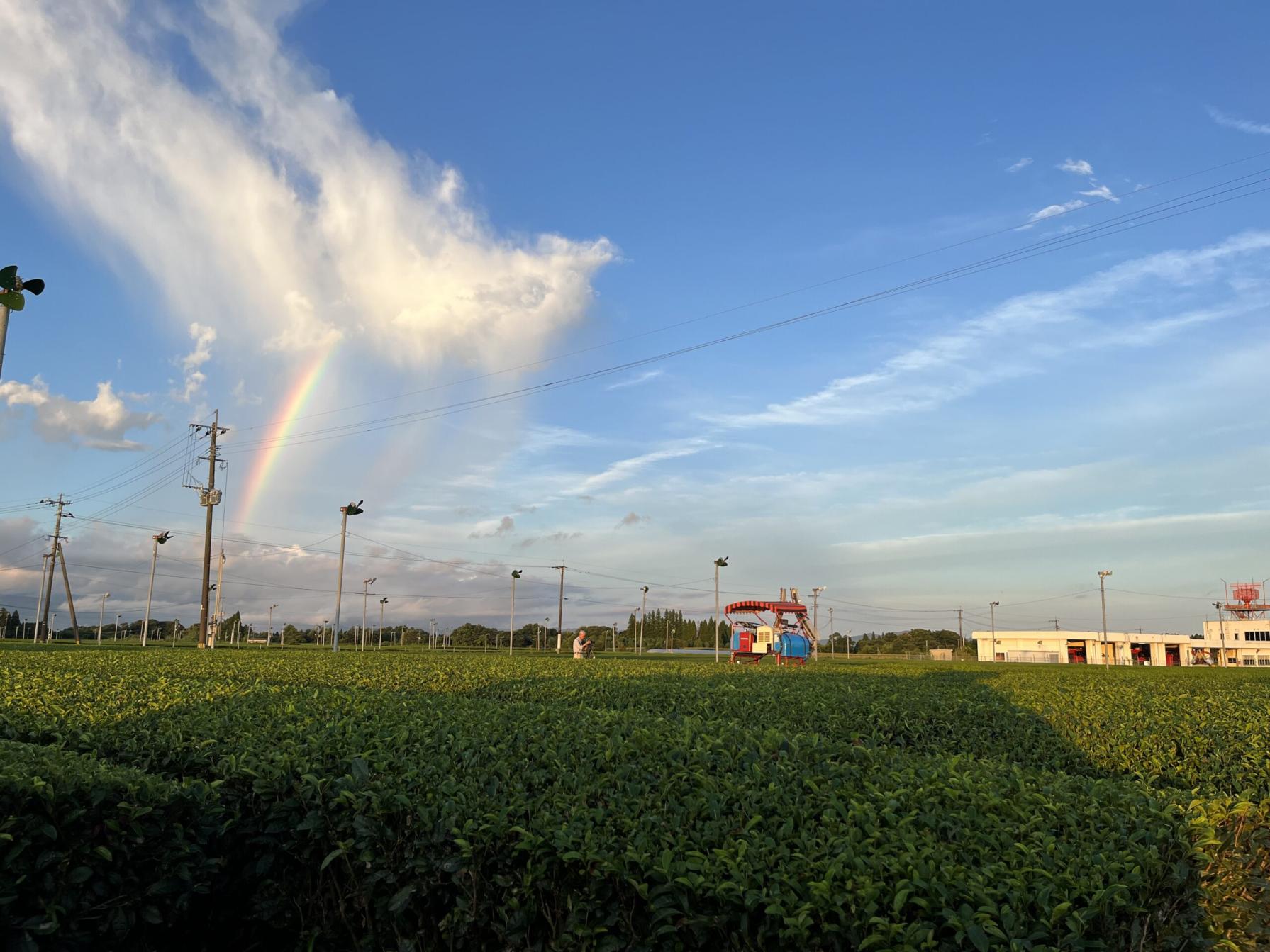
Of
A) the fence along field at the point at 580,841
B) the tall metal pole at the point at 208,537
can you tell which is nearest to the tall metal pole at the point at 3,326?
the fence along field at the point at 580,841

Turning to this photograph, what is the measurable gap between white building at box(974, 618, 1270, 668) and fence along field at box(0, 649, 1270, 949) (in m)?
101

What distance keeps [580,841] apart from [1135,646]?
388 ft

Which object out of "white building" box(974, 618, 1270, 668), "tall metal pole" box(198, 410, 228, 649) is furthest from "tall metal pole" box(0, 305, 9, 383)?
"white building" box(974, 618, 1270, 668)

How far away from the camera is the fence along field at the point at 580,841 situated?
3508 mm

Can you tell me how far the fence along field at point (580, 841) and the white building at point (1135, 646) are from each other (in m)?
101

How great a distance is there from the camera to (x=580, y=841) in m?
4.05

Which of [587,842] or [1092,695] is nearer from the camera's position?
[587,842]

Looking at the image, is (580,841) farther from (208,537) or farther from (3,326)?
(208,537)

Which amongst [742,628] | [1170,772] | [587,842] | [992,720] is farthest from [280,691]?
[742,628]

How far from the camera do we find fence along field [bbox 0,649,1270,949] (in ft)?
11.5

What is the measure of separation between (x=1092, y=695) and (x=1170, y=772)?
4775 mm

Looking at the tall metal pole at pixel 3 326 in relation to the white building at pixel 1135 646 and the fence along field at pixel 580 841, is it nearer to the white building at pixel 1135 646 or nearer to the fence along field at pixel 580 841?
the fence along field at pixel 580 841

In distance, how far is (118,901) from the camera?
468cm

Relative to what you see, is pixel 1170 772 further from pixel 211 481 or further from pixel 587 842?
pixel 211 481
